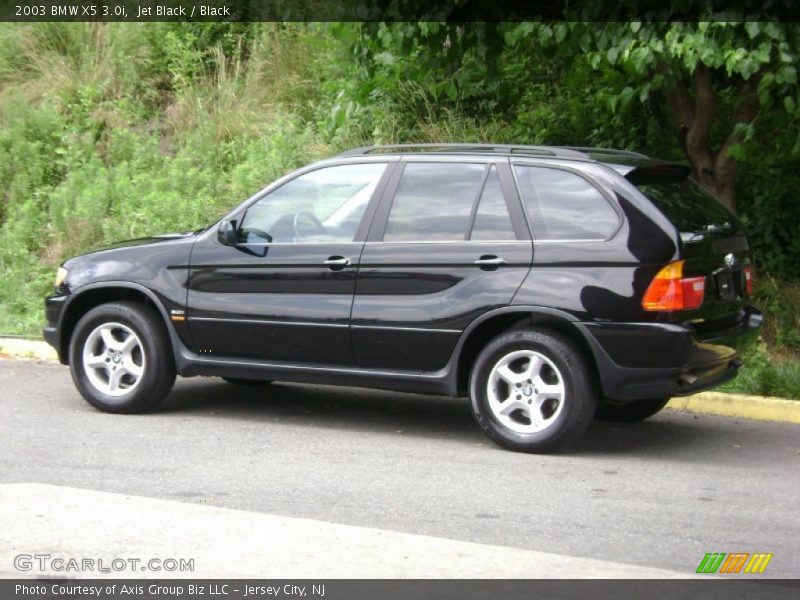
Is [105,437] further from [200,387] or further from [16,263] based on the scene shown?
[16,263]

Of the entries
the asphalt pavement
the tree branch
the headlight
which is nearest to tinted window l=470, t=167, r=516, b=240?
the asphalt pavement

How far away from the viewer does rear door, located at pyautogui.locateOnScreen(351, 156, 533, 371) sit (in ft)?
23.8

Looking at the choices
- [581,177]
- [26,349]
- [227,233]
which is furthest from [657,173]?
[26,349]

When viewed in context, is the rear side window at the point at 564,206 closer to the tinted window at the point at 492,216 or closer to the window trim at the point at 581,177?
the window trim at the point at 581,177

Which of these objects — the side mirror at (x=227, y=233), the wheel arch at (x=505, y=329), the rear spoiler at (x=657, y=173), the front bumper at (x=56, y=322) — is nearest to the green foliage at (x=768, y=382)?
the rear spoiler at (x=657, y=173)

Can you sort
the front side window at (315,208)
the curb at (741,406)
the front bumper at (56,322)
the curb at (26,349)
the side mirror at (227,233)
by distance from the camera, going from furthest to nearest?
1. the curb at (26,349)
2. the front bumper at (56,322)
3. the curb at (741,406)
4. the side mirror at (227,233)
5. the front side window at (315,208)

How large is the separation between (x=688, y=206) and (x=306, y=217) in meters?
2.36

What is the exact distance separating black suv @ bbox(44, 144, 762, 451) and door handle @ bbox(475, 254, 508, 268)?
2 centimetres

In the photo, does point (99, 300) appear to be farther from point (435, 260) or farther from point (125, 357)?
point (435, 260)

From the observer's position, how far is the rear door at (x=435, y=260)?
23.8 ft

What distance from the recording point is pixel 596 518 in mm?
5973

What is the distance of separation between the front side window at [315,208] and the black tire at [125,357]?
875 mm

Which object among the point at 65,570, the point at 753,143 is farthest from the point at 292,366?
the point at 753,143

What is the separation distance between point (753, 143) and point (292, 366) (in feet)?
15.7
